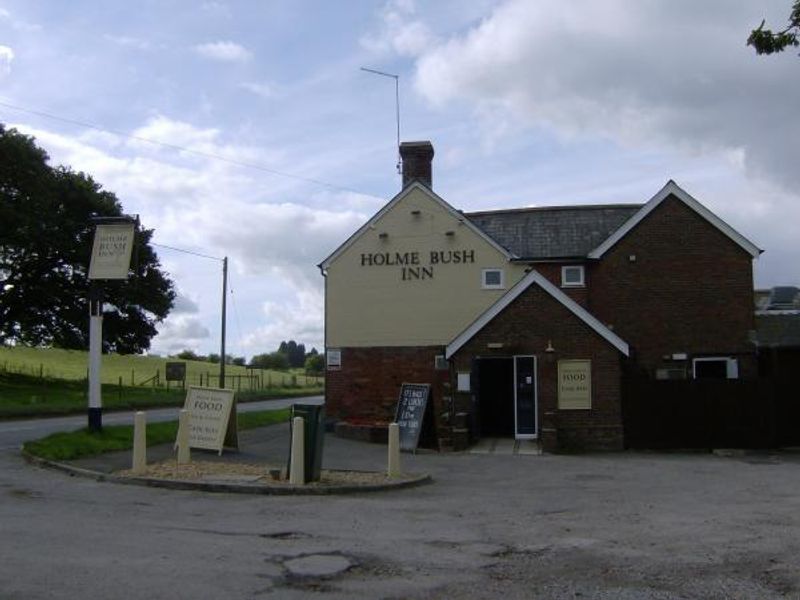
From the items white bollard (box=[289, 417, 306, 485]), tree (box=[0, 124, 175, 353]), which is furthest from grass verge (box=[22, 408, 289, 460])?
tree (box=[0, 124, 175, 353])

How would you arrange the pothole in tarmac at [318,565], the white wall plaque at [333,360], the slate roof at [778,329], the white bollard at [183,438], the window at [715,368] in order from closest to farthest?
the pothole in tarmac at [318,565], the white bollard at [183,438], the slate roof at [778,329], the window at [715,368], the white wall plaque at [333,360]

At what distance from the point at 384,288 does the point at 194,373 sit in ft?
166

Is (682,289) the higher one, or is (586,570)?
(682,289)

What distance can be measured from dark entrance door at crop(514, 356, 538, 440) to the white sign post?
9902mm

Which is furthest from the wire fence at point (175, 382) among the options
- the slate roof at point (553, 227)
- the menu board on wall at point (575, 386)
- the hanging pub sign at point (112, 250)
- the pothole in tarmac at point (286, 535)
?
the pothole in tarmac at point (286, 535)

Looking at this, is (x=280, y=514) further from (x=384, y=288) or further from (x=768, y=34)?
(x=384, y=288)

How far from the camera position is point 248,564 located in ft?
26.1

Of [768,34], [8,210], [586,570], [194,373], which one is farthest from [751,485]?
[194,373]

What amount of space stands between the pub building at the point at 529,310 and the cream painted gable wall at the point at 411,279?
3cm

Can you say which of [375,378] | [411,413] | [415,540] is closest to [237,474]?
[415,540]

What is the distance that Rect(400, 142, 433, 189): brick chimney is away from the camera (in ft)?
91.7

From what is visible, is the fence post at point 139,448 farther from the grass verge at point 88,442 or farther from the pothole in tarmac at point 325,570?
the pothole in tarmac at point 325,570

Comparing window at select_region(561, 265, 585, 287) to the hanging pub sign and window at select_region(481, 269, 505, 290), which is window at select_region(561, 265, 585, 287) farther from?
the hanging pub sign

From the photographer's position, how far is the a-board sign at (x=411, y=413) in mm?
21406
